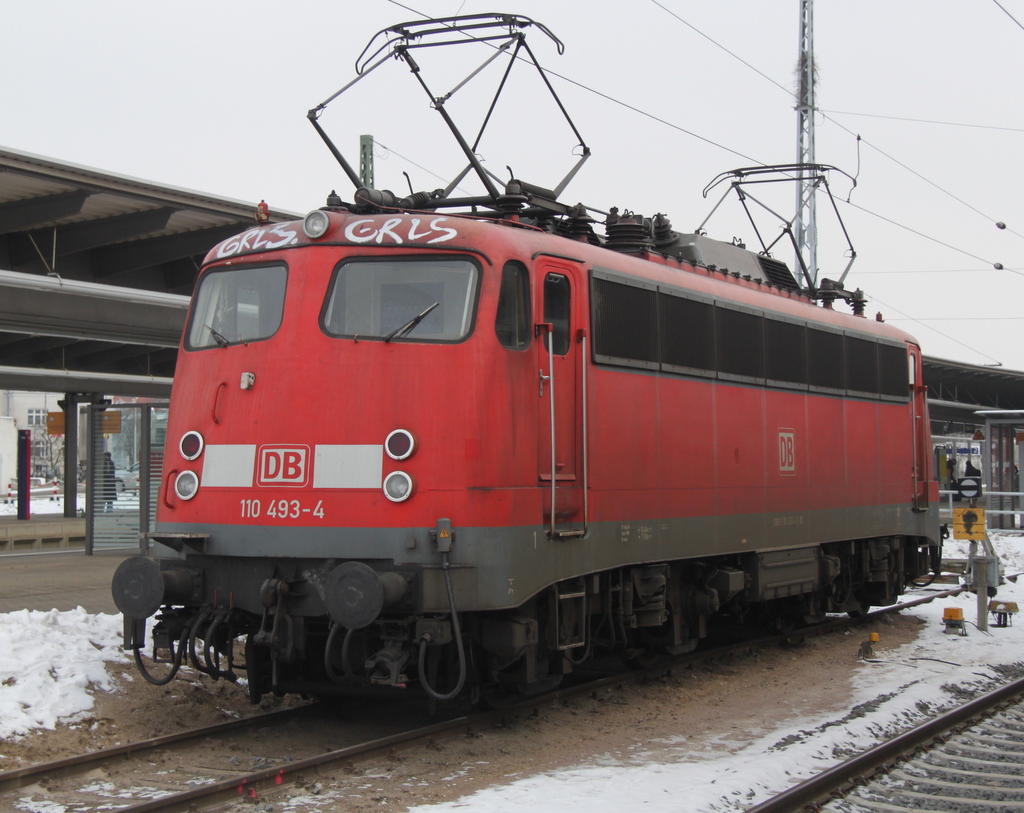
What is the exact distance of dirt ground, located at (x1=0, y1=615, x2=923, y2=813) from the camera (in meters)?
6.80

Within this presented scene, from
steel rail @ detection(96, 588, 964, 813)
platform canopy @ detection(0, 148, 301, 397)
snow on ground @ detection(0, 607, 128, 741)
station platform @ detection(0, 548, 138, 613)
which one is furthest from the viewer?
platform canopy @ detection(0, 148, 301, 397)

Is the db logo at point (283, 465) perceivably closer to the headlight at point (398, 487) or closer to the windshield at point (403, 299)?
the headlight at point (398, 487)

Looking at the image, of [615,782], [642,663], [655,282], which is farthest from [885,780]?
[655,282]

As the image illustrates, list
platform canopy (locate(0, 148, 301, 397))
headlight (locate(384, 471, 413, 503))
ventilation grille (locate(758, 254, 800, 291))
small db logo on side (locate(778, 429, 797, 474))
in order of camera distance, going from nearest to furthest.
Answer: headlight (locate(384, 471, 413, 503)), small db logo on side (locate(778, 429, 797, 474)), ventilation grille (locate(758, 254, 800, 291)), platform canopy (locate(0, 148, 301, 397))

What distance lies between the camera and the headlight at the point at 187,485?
26.3 feet

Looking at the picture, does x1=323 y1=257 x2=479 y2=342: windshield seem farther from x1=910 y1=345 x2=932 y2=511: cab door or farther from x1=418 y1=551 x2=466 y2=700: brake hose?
x1=910 y1=345 x2=932 y2=511: cab door

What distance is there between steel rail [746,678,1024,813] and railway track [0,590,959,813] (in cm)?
251

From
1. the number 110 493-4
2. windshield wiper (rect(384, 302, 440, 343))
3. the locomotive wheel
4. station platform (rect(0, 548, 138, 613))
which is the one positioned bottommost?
the locomotive wheel

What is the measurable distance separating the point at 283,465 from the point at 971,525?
30.9ft

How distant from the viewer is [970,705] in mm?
9242

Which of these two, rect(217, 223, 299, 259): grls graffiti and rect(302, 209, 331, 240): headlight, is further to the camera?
rect(217, 223, 299, 259): grls graffiti

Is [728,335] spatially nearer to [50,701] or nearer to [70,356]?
[50,701]

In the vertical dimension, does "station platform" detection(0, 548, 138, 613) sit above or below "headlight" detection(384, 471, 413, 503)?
below

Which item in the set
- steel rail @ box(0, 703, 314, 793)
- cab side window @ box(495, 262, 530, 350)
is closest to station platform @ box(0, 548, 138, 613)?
steel rail @ box(0, 703, 314, 793)
